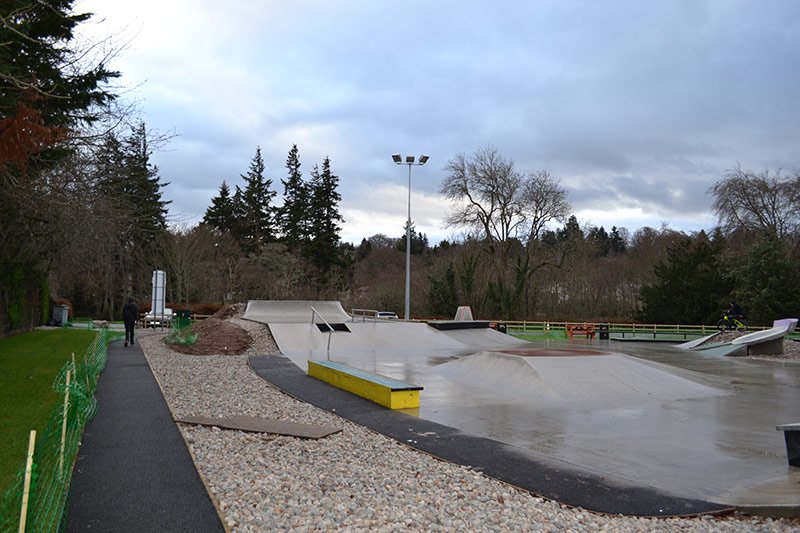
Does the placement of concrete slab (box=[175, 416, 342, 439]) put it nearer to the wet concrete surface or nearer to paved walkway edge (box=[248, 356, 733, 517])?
paved walkway edge (box=[248, 356, 733, 517])

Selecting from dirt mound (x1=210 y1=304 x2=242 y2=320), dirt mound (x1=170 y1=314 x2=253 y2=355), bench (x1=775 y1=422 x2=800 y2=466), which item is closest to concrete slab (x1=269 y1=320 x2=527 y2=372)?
dirt mound (x1=170 y1=314 x2=253 y2=355)

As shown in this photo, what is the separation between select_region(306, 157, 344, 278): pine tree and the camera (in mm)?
62178

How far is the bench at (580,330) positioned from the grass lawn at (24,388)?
2641 centimetres

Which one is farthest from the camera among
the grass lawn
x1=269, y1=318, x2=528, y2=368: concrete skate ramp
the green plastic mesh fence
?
x1=269, y1=318, x2=528, y2=368: concrete skate ramp

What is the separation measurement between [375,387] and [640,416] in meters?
4.78

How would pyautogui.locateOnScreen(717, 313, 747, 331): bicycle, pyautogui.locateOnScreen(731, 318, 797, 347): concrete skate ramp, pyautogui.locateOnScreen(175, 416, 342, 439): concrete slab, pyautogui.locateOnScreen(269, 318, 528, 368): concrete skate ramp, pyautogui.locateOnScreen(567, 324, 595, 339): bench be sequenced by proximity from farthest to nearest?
pyautogui.locateOnScreen(567, 324, 595, 339): bench, pyautogui.locateOnScreen(717, 313, 747, 331): bicycle, pyautogui.locateOnScreen(731, 318, 797, 347): concrete skate ramp, pyautogui.locateOnScreen(269, 318, 528, 368): concrete skate ramp, pyautogui.locateOnScreen(175, 416, 342, 439): concrete slab

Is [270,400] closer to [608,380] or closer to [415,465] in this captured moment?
[415,465]

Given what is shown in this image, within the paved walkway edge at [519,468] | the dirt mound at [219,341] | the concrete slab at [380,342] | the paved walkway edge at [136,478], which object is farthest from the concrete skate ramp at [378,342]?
the paved walkway edge at [136,478]

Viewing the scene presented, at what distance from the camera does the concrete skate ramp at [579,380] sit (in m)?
12.7

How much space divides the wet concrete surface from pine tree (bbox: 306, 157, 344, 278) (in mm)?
43913

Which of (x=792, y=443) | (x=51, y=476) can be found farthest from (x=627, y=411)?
(x=51, y=476)

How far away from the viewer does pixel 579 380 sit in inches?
539

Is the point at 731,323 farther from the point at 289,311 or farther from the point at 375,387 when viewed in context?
the point at 375,387

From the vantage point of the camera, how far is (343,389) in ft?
42.0
